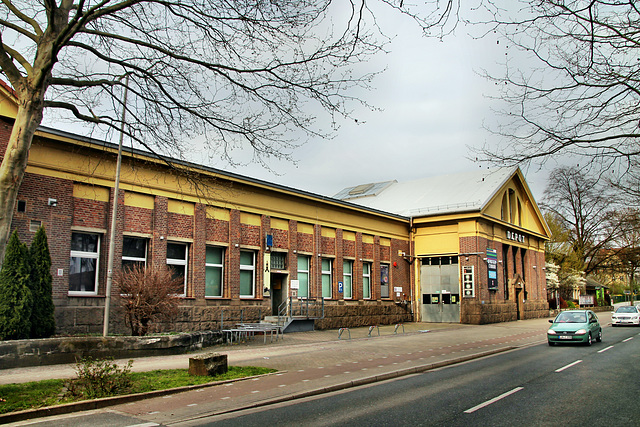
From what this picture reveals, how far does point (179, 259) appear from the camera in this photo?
72.9 feet

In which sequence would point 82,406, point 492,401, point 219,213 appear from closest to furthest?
point 82,406, point 492,401, point 219,213

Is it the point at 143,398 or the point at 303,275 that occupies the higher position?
the point at 303,275

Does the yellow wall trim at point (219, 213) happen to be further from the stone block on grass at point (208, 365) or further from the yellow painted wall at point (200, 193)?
the stone block on grass at point (208, 365)

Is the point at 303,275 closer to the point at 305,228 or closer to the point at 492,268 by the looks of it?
the point at 305,228

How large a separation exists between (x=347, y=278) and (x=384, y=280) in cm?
411

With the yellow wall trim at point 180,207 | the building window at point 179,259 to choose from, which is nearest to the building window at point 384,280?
the building window at point 179,259

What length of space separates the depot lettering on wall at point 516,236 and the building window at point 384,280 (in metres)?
12.3

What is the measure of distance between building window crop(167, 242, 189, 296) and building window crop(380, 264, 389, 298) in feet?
51.9

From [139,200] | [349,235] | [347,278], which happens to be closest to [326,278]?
[347,278]

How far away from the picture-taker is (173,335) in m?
16.8

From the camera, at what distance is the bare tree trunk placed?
8813 mm

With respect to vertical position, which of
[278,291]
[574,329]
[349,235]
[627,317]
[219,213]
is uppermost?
[219,213]

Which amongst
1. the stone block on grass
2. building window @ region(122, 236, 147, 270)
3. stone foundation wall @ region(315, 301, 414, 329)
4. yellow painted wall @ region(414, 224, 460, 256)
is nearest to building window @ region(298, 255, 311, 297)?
stone foundation wall @ region(315, 301, 414, 329)

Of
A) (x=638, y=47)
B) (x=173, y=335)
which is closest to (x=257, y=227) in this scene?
(x=173, y=335)
